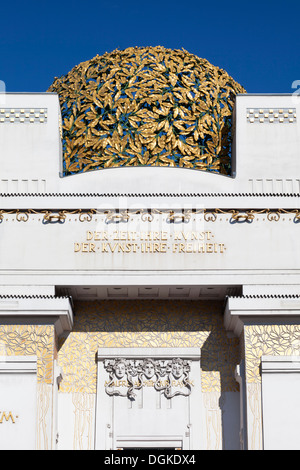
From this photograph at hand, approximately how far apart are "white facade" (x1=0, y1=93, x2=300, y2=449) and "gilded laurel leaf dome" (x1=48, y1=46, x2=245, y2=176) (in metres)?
0.44

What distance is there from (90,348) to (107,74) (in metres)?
4.19

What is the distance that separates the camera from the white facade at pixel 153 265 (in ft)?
47.0

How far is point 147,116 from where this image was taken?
1574cm

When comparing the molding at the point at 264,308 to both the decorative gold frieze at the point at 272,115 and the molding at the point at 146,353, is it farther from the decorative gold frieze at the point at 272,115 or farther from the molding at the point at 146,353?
the decorative gold frieze at the point at 272,115

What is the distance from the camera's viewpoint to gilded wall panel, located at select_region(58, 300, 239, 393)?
48.9 ft

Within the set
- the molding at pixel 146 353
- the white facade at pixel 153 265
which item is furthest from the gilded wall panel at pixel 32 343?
the molding at pixel 146 353

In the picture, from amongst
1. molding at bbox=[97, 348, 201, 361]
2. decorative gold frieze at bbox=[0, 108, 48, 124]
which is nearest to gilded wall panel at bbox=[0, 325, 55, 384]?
molding at bbox=[97, 348, 201, 361]

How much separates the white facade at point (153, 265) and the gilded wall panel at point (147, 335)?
6 cm

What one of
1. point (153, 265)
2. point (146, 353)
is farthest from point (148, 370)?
point (153, 265)

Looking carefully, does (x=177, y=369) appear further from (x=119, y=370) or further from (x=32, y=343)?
(x=32, y=343)
